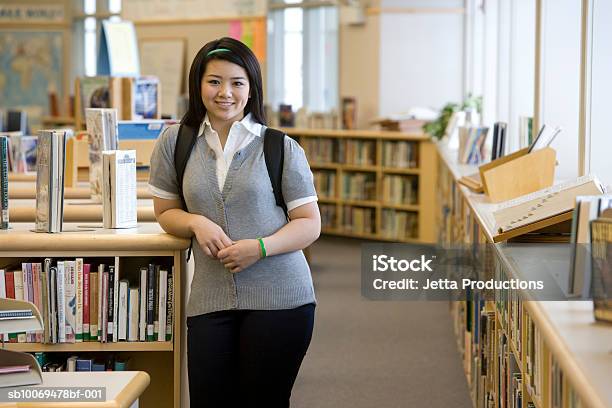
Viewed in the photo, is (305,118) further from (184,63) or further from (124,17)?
(124,17)

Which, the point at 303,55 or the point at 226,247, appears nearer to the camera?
the point at 226,247

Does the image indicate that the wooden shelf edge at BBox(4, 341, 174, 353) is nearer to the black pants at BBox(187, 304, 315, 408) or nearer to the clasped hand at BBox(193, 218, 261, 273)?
the black pants at BBox(187, 304, 315, 408)

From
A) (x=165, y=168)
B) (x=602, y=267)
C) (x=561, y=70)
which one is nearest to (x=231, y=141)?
(x=165, y=168)

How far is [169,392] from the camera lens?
13.4 feet

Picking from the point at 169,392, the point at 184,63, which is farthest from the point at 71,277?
the point at 184,63

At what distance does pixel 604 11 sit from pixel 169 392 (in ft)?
7.67

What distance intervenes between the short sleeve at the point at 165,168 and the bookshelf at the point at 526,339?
1.10 meters

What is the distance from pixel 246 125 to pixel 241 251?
43 centimetres

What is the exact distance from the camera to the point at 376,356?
6.30 meters

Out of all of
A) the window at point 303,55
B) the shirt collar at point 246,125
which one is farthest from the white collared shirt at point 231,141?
the window at point 303,55

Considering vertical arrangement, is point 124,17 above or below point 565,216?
above

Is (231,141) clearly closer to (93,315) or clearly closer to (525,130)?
(93,315)

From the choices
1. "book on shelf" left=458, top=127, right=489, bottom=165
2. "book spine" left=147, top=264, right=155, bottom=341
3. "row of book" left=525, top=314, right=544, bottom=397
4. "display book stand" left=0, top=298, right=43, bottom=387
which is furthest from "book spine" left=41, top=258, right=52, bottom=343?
"book on shelf" left=458, top=127, right=489, bottom=165

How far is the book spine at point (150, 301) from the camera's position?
148 inches
